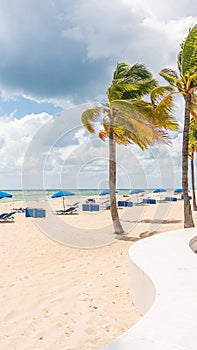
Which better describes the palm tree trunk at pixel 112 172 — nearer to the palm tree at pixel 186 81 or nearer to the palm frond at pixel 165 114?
the palm frond at pixel 165 114

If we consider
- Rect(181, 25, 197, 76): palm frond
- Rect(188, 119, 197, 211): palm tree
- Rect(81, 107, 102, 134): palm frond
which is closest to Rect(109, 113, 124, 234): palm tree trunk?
Rect(81, 107, 102, 134): palm frond

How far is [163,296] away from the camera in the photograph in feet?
10.3

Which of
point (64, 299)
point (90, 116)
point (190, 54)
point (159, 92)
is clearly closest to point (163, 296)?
point (64, 299)

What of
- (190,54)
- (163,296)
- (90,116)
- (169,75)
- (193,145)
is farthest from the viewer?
(193,145)

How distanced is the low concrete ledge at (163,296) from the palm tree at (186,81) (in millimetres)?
5613

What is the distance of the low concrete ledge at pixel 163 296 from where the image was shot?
226 cm

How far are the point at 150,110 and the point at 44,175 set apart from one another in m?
7.81

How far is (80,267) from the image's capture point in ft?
25.7

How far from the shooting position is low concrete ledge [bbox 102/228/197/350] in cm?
226

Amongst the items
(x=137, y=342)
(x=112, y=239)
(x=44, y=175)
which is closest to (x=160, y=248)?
(x=137, y=342)

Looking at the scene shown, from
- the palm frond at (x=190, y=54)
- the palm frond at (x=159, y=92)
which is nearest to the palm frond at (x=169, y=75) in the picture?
the palm frond at (x=159, y=92)

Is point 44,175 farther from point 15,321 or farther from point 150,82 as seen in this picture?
point 15,321

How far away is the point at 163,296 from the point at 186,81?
9.79 metres

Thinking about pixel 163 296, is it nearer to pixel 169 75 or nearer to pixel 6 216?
pixel 169 75
